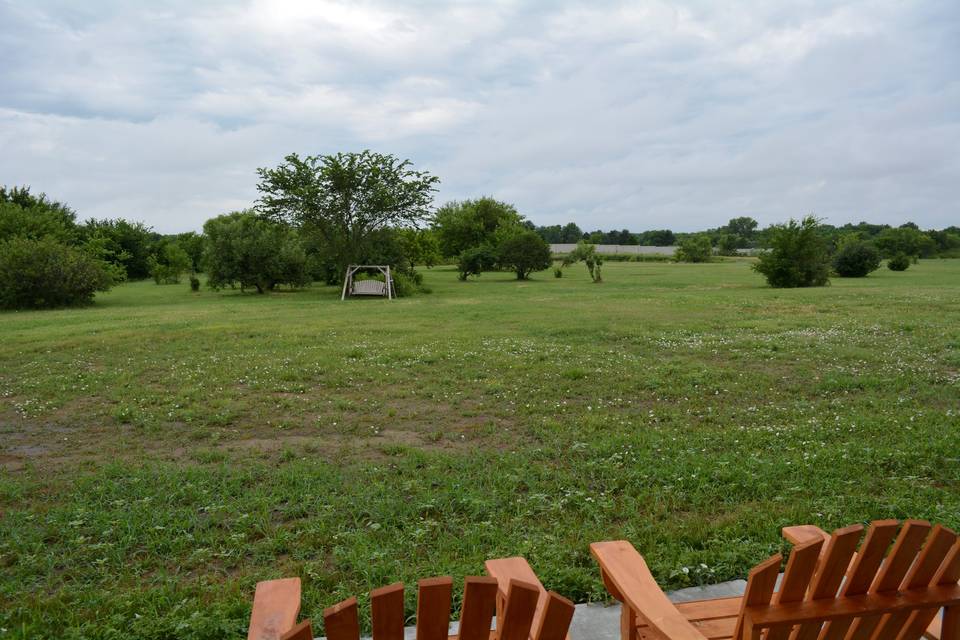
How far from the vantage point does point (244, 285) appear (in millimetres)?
33406

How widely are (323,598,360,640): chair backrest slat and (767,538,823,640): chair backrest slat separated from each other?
127cm

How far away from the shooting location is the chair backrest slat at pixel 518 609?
1.82 metres

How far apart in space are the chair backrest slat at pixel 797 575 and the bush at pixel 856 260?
140 feet

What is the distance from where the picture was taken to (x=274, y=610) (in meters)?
2.47

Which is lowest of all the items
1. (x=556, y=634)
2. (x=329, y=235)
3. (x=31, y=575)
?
(x=31, y=575)

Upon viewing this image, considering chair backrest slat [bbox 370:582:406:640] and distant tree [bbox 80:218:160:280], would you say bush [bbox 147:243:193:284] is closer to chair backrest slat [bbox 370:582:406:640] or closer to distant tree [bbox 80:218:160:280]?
distant tree [bbox 80:218:160:280]

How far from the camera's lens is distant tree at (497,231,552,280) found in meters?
41.3

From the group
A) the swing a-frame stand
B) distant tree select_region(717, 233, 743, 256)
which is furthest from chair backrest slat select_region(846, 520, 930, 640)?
distant tree select_region(717, 233, 743, 256)

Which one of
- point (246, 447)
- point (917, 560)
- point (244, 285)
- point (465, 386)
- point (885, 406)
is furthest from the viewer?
point (244, 285)

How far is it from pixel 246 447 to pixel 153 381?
173 inches

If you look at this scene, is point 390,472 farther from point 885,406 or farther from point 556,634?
point 885,406

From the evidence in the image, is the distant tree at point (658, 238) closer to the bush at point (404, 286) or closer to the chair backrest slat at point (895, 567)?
the bush at point (404, 286)

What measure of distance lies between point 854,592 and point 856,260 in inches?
1704

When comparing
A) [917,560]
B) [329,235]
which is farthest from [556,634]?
[329,235]
